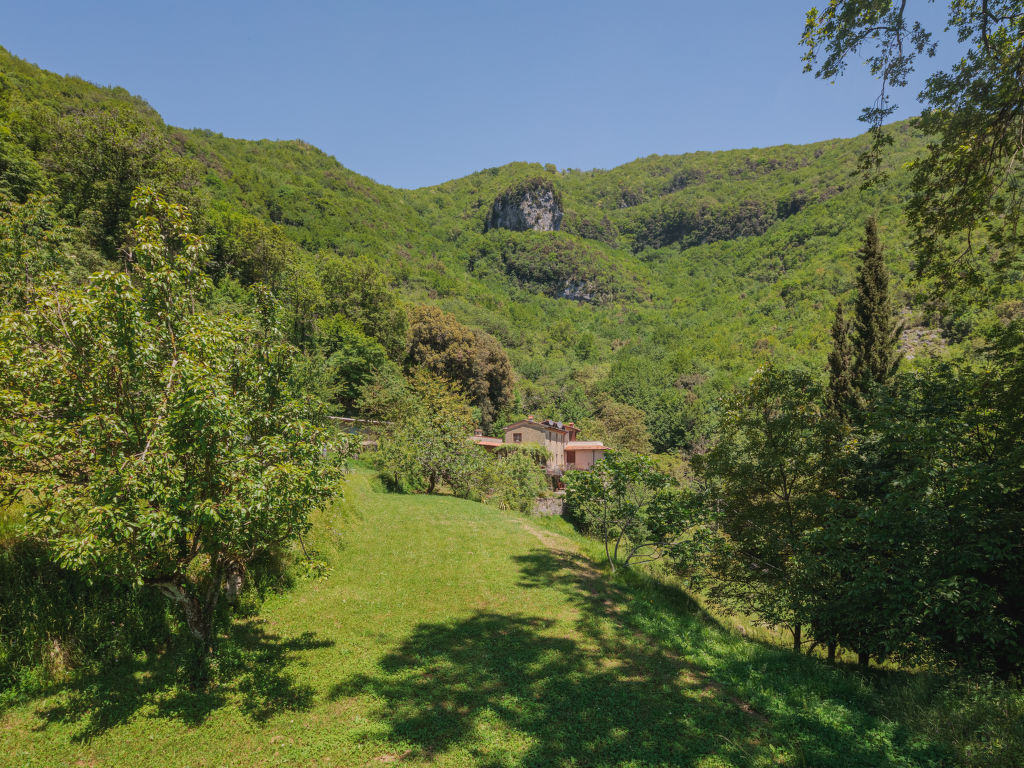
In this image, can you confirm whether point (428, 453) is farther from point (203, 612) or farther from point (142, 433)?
point (142, 433)

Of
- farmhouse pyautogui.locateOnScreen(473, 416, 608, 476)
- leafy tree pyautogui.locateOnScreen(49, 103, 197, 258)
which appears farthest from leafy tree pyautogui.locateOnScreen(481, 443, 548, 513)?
leafy tree pyautogui.locateOnScreen(49, 103, 197, 258)

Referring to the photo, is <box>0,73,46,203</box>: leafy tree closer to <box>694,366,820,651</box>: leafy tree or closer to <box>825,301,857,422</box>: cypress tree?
<box>694,366,820,651</box>: leafy tree

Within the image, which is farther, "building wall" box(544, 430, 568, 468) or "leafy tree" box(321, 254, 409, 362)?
"leafy tree" box(321, 254, 409, 362)

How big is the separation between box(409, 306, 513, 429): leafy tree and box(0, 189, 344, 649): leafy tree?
37161 mm

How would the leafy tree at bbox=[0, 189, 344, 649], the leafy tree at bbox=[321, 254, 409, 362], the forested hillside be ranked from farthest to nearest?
1. the leafy tree at bbox=[321, 254, 409, 362]
2. the forested hillside
3. the leafy tree at bbox=[0, 189, 344, 649]

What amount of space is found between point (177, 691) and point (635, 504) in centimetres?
1059

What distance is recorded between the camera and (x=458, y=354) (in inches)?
1769

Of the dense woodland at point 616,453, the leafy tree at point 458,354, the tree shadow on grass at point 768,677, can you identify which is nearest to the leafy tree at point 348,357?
the dense woodland at point 616,453

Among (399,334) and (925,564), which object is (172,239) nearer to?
(925,564)

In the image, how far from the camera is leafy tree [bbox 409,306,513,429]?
4484cm

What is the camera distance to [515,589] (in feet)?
34.5

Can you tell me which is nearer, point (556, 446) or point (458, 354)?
point (556, 446)

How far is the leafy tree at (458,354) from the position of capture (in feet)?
147

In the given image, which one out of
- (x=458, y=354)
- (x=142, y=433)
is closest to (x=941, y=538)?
(x=142, y=433)
